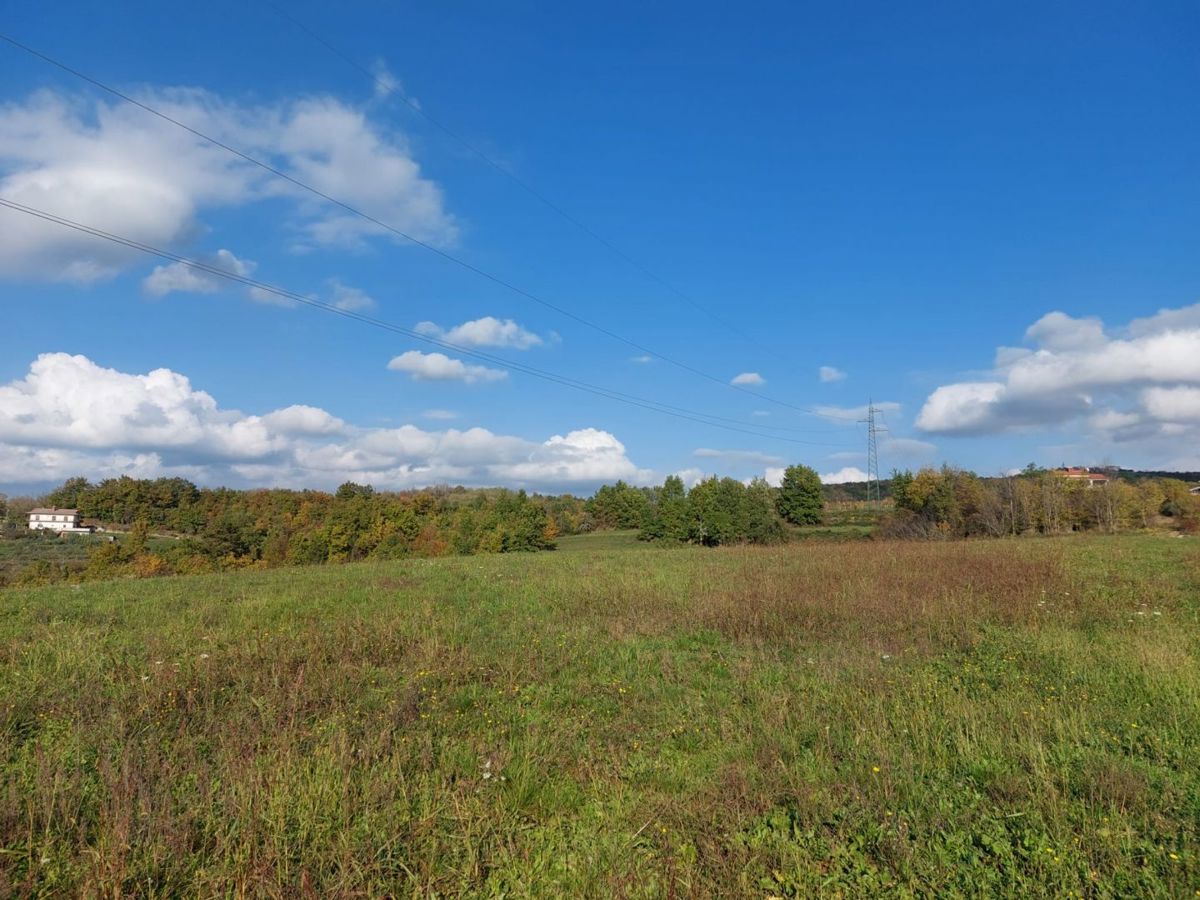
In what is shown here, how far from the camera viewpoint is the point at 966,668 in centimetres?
800

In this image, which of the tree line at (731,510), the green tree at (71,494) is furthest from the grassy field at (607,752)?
the green tree at (71,494)

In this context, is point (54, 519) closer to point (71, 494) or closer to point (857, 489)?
point (71, 494)

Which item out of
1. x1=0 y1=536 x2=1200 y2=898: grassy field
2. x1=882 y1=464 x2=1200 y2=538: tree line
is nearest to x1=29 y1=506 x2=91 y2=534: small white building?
x1=0 y1=536 x2=1200 y2=898: grassy field

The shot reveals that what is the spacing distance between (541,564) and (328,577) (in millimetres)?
7180

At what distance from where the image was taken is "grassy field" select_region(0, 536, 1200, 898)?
3.82 m

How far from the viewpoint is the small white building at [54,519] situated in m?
105

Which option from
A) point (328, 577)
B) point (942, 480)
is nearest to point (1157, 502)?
point (942, 480)

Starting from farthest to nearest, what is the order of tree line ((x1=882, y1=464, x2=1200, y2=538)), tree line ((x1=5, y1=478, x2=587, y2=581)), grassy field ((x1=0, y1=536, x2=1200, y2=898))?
1. tree line ((x1=882, y1=464, x2=1200, y2=538))
2. tree line ((x1=5, y1=478, x2=587, y2=581))
3. grassy field ((x1=0, y1=536, x2=1200, y2=898))

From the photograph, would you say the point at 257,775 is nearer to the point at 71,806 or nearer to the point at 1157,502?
the point at 71,806

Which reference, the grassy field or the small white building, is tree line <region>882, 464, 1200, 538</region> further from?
the small white building

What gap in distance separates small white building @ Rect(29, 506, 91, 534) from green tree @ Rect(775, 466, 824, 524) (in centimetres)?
11387

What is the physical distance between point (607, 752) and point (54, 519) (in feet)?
485

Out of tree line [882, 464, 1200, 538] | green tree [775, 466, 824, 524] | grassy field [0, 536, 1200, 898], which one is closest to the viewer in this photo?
grassy field [0, 536, 1200, 898]

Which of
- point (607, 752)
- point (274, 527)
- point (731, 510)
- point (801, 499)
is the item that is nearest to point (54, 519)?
point (274, 527)
